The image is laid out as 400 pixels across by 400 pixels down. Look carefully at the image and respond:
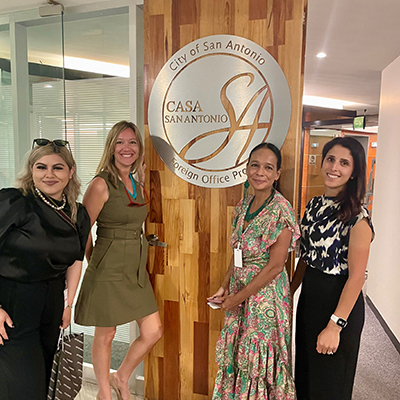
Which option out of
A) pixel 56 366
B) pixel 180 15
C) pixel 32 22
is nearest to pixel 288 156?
pixel 180 15

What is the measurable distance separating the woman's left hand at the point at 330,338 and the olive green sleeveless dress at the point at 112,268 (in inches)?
41.9

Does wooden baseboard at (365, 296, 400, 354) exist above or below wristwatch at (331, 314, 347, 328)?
below

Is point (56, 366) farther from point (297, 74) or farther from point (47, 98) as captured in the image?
point (297, 74)

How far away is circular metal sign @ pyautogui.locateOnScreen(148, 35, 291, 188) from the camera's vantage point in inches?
86.8

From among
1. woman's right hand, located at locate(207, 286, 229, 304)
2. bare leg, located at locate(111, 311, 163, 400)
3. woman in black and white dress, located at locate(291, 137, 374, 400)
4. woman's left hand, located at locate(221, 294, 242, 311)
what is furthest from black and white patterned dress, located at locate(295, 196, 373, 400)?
bare leg, located at locate(111, 311, 163, 400)

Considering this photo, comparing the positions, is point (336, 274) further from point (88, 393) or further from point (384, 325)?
point (384, 325)

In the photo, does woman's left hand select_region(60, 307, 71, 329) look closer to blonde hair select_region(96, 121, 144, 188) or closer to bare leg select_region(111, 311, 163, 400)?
bare leg select_region(111, 311, 163, 400)

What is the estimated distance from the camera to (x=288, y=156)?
7.21 feet

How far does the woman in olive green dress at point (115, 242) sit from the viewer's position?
7.09ft

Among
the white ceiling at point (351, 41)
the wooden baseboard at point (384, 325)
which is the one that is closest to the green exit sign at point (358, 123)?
the white ceiling at point (351, 41)

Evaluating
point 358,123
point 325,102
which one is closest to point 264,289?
point 358,123

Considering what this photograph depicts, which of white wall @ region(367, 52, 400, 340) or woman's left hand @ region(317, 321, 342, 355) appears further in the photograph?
white wall @ region(367, 52, 400, 340)

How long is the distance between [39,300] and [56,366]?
0.38 meters

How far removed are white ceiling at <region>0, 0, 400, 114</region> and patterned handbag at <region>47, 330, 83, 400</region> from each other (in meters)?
1.83
